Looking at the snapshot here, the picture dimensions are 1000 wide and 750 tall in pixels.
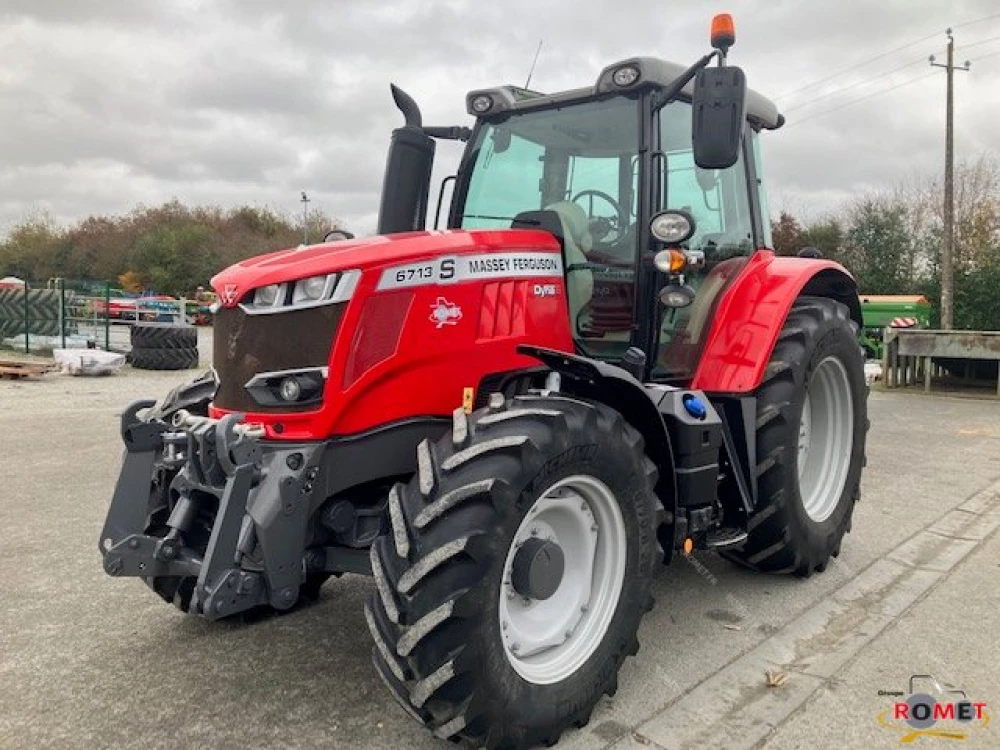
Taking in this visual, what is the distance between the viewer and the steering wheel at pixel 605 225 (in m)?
3.58

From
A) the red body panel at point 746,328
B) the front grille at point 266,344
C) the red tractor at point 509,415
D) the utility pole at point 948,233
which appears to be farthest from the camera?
the utility pole at point 948,233

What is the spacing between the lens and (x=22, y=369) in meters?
12.6

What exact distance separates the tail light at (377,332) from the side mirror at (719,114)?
1237mm

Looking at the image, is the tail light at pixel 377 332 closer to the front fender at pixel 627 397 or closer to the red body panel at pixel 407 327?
the red body panel at pixel 407 327

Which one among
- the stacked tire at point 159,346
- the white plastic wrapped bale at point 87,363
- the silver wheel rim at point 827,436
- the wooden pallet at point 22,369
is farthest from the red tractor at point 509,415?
the stacked tire at point 159,346

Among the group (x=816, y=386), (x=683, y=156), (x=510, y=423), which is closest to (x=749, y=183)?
(x=683, y=156)

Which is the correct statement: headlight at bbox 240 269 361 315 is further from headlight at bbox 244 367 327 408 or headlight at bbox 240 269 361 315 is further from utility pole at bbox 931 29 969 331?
utility pole at bbox 931 29 969 331

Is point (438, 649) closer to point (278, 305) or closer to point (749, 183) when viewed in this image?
point (278, 305)

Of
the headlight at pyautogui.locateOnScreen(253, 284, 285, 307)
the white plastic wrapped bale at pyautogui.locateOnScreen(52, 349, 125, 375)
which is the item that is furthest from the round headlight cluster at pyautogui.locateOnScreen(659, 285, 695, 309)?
the white plastic wrapped bale at pyautogui.locateOnScreen(52, 349, 125, 375)

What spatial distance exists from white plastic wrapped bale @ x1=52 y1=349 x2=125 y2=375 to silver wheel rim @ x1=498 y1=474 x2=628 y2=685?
1235cm

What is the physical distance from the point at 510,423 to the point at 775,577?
2.35m

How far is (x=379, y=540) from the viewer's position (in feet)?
8.14

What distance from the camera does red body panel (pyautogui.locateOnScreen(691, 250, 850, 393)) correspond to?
3.79 m

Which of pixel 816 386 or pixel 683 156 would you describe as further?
pixel 816 386
